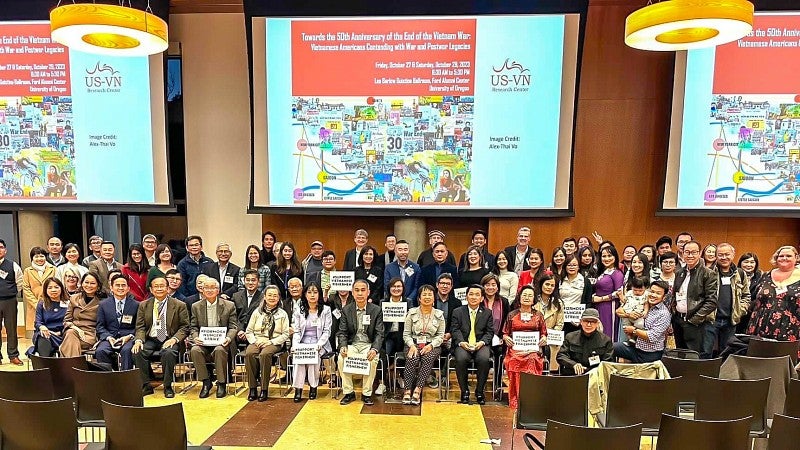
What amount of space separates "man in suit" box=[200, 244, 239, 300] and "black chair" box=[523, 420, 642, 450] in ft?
14.4

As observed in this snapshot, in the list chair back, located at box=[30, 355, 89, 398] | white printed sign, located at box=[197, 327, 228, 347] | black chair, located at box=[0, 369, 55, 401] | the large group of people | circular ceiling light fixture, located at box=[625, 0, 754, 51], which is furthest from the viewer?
white printed sign, located at box=[197, 327, 228, 347]

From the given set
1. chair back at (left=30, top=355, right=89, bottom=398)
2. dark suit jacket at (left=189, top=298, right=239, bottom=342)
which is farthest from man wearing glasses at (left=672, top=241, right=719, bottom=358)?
chair back at (left=30, top=355, right=89, bottom=398)

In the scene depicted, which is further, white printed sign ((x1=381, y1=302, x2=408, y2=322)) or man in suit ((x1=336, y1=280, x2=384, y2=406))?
white printed sign ((x1=381, y1=302, x2=408, y2=322))

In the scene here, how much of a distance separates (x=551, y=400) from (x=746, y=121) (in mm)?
5458

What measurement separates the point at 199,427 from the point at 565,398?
124 inches

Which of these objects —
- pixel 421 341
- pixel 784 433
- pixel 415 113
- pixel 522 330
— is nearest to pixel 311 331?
pixel 421 341

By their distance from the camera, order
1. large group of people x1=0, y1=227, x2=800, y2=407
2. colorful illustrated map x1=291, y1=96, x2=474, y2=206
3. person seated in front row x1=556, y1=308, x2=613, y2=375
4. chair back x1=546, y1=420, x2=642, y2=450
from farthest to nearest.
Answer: colorful illustrated map x1=291, y1=96, x2=474, y2=206, large group of people x1=0, y1=227, x2=800, y2=407, person seated in front row x1=556, y1=308, x2=613, y2=375, chair back x1=546, y1=420, x2=642, y2=450

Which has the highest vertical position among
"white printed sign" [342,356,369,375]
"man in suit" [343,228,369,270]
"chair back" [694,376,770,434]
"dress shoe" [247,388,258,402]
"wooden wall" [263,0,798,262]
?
"wooden wall" [263,0,798,262]

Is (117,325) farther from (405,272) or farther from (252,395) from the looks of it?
(405,272)

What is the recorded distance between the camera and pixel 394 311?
5.11 metres

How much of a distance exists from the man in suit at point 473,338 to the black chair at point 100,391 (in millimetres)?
2886

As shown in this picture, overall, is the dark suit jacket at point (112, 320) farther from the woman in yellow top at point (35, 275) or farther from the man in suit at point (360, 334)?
the man in suit at point (360, 334)

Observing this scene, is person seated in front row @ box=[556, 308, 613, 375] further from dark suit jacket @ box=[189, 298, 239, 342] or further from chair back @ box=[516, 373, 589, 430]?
dark suit jacket @ box=[189, 298, 239, 342]

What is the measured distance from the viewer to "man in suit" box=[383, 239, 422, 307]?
583cm
